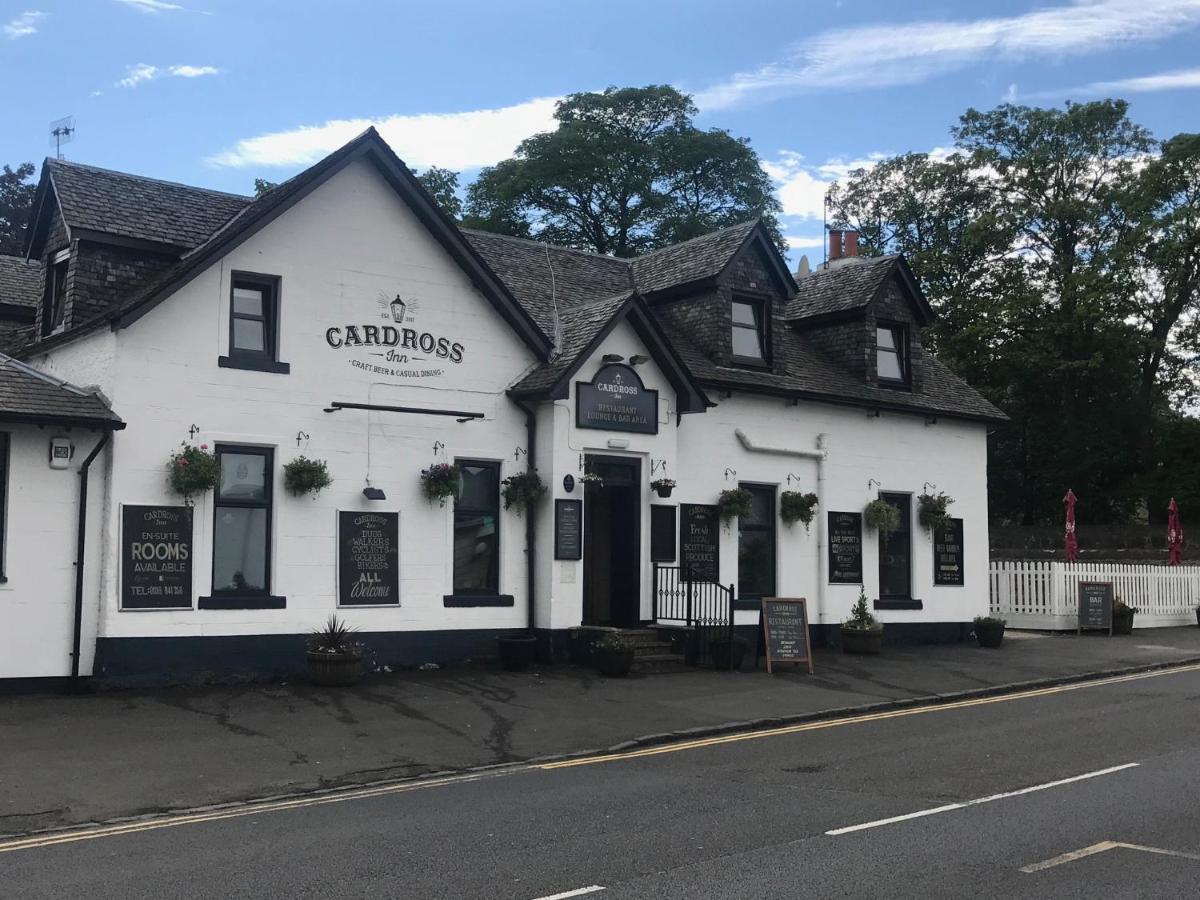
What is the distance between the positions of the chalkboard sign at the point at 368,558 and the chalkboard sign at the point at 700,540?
5070 mm

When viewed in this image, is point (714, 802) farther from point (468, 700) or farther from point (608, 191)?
point (608, 191)

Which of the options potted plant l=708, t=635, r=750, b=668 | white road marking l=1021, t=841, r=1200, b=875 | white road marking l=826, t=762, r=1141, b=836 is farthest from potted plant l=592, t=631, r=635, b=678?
white road marking l=1021, t=841, r=1200, b=875

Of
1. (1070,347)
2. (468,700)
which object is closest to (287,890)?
(468,700)

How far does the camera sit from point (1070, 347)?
48.2m

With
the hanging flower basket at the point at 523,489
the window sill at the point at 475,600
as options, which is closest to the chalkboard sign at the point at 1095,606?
the hanging flower basket at the point at 523,489

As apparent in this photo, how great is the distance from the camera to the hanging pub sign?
19188 mm

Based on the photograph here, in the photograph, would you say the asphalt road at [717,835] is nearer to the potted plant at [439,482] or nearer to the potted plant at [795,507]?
the potted plant at [439,482]

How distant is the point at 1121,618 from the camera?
86.1 ft

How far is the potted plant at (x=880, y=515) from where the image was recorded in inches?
905

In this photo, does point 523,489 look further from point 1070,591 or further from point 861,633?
point 1070,591

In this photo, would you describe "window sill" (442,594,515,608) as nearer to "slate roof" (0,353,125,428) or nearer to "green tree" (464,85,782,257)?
"slate roof" (0,353,125,428)

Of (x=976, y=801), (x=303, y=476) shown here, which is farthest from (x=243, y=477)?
(x=976, y=801)

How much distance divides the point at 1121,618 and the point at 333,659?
1778 centimetres

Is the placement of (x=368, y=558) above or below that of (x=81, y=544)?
below
